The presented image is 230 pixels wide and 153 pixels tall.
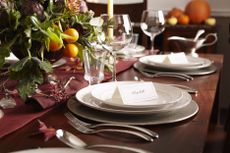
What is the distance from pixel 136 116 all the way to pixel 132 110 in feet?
0.07

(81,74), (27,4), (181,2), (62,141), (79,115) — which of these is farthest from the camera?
(181,2)

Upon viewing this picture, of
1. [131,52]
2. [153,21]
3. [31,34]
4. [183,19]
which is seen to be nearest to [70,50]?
[31,34]

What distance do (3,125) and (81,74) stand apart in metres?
0.51

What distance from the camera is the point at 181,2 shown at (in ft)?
10.4

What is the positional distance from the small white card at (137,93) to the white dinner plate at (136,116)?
0.19ft

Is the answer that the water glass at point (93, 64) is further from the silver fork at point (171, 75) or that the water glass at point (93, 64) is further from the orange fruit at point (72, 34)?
the silver fork at point (171, 75)

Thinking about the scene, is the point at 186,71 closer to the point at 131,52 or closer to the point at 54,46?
the point at 131,52

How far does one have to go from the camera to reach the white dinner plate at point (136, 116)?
77 centimetres

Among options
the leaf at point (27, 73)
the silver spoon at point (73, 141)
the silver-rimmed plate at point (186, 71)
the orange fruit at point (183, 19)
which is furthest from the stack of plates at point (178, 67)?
the orange fruit at point (183, 19)

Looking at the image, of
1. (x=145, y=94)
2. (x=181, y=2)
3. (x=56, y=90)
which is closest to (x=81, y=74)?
(x=56, y=90)

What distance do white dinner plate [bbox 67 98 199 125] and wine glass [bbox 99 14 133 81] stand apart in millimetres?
285

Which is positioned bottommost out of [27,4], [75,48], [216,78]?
[216,78]

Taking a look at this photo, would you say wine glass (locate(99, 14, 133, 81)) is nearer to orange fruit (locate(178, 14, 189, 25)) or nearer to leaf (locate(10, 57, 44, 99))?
leaf (locate(10, 57, 44, 99))

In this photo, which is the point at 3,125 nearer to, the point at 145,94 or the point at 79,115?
the point at 79,115
